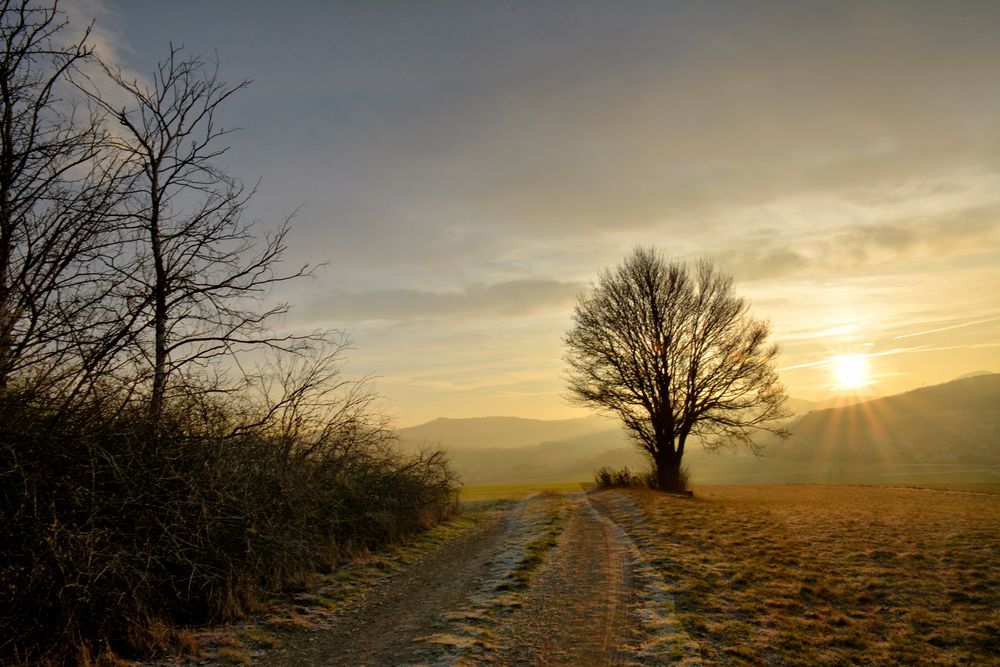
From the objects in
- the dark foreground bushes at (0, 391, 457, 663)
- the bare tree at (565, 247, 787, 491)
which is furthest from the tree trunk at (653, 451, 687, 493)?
the dark foreground bushes at (0, 391, 457, 663)

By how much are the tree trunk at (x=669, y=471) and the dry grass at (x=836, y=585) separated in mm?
9853

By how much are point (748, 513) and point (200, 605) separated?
15.9 meters

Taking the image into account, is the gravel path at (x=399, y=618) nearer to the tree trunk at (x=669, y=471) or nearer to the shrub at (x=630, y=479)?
the tree trunk at (x=669, y=471)

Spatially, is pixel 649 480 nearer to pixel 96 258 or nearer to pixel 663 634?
pixel 663 634

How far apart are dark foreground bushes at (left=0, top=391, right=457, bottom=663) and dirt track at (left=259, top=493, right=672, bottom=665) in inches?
60.9

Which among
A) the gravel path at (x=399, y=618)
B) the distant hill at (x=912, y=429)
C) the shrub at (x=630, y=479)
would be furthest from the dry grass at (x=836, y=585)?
the distant hill at (x=912, y=429)

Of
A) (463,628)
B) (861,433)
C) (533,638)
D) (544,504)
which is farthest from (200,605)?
(861,433)

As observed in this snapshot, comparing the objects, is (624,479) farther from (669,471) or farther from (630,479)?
(669,471)

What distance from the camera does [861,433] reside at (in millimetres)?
146750

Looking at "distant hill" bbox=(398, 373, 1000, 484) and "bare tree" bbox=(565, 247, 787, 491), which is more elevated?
"bare tree" bbox=(565, 247, 787, 491)

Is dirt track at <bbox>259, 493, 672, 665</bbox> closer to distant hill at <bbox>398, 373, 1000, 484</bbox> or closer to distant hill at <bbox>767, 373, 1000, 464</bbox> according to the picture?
distant hill at <bbox>398, 373, 1000, 484</bbox>

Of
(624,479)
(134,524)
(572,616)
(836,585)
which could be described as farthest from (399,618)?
(624,479)

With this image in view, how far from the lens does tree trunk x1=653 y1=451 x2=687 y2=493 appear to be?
25281 mm

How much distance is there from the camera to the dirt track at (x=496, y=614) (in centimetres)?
641
